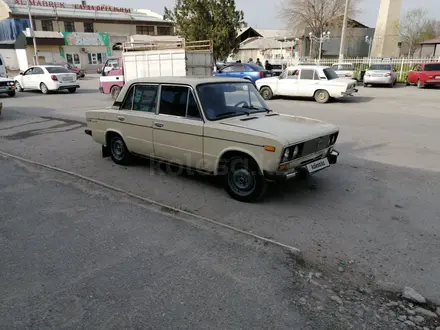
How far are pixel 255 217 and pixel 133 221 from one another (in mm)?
1534

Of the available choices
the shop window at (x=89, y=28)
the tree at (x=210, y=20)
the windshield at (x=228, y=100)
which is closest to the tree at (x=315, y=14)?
the tree at (x=210, y=20)

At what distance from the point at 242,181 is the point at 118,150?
9.45ft

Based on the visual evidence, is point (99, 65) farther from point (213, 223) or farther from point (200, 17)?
point (213, 223)

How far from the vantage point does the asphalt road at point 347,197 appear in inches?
139

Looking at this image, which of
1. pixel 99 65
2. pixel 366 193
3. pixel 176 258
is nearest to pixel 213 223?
pixel 176 258

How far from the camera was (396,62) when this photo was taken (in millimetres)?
25578

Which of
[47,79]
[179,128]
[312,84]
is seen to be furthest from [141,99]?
[47,79]

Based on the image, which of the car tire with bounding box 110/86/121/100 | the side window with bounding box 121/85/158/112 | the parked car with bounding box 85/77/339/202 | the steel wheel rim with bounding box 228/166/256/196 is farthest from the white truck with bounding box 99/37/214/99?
the steel wheel rim with bounding box 228/166/256/196

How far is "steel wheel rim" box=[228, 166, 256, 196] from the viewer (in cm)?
467

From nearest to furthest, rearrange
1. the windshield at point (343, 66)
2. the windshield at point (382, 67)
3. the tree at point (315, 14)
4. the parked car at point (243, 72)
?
the parked car at point (243, 72), the windshield at point (382, 67), the windshield at point (343, 66), the tree at point (315, 14)

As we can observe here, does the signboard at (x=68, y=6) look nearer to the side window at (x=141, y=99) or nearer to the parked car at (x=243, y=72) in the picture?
the parked car at (x=243, y=72)

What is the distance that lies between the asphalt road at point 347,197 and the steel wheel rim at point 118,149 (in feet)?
0.72

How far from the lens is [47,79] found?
63.0 ft

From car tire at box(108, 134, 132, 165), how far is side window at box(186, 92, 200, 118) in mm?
1764
